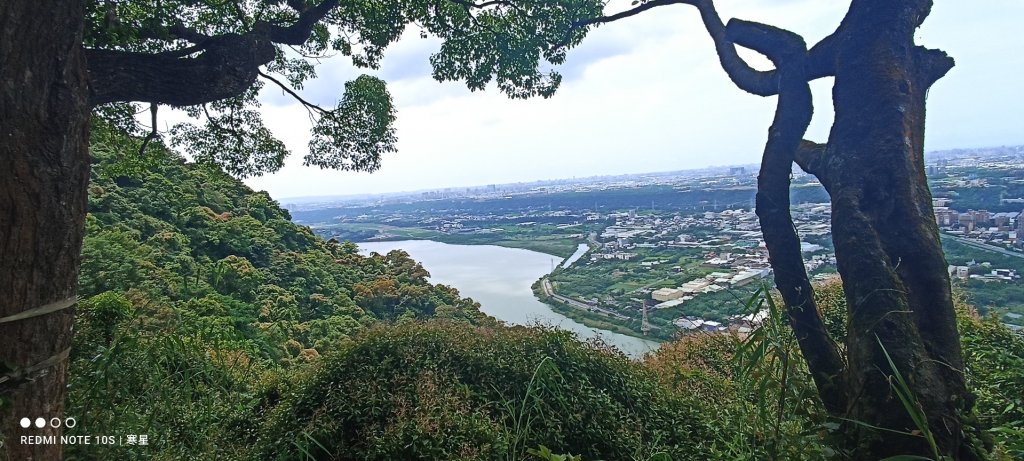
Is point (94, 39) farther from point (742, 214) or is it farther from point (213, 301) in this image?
point (742, 214)

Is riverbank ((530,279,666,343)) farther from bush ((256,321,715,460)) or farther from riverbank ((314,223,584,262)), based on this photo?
riverbank ((314,223,584,262))

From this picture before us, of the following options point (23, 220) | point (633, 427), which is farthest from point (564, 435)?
point (23, 220)

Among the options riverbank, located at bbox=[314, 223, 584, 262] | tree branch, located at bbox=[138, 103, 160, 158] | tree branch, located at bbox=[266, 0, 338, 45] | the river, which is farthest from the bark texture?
riverbank, located at bbox=[314, 223, 584, 262]

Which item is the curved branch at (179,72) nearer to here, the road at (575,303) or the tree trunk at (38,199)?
the tree trunk at (38,199)

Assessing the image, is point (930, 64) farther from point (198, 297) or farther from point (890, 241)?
point (198, 297)

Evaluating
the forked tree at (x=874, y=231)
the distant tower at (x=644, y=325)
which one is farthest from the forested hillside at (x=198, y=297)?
the forked tree at (x=874, y=231)

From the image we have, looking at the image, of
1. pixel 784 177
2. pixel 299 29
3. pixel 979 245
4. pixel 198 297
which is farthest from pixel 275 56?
pixel 979 245
